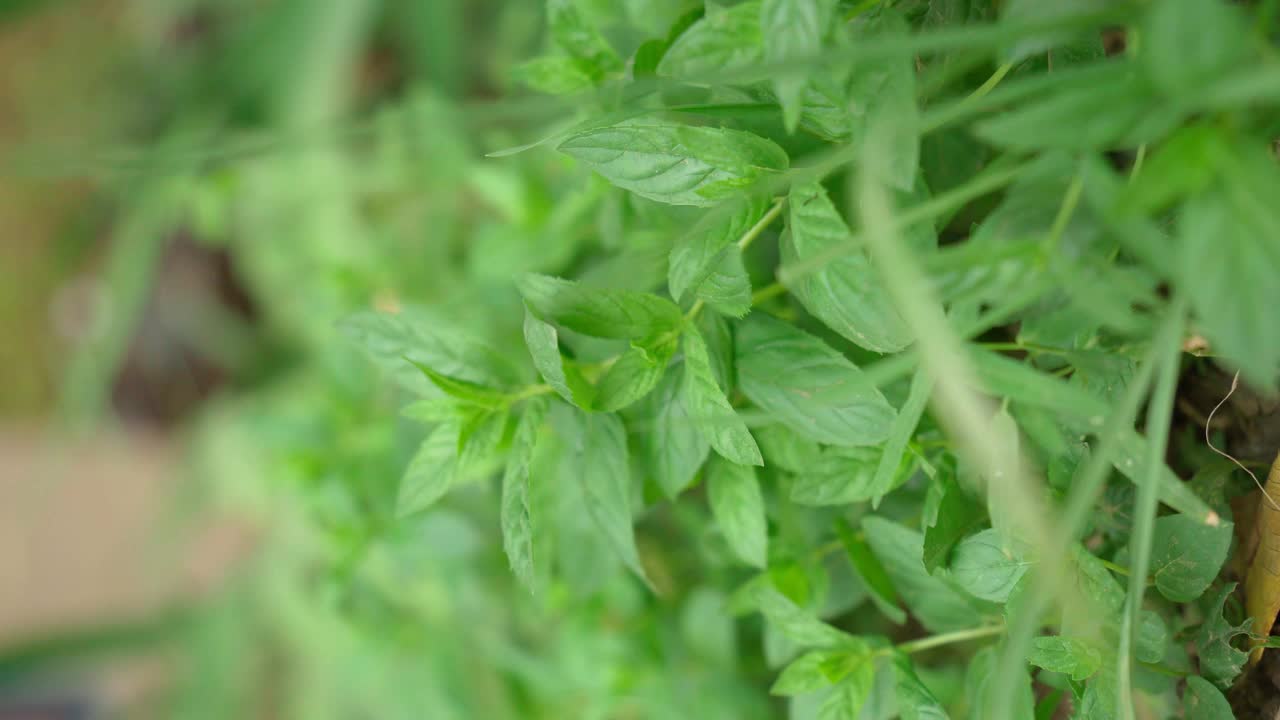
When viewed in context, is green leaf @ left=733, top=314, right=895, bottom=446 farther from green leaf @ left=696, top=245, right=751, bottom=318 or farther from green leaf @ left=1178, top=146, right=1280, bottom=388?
green leaf @ left=1178, top=146, right=1280, bottom=388

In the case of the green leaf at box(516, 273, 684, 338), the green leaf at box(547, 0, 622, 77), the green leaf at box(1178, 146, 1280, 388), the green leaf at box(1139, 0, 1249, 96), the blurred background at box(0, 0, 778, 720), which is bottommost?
the blurred background at box(0, 0, 778, 720)

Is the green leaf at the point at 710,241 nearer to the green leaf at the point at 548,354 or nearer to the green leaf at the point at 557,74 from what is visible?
the green leaf at the point at 548,354

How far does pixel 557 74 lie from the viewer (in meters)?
0.53

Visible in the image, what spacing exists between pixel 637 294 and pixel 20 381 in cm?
Answer: 184

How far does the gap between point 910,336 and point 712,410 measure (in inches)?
3.8

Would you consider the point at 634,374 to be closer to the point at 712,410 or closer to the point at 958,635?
the point at 712,410

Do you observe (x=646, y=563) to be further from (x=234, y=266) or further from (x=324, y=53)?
→ (x=234, y=266)

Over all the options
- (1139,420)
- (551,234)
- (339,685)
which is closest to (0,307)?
(339,685)

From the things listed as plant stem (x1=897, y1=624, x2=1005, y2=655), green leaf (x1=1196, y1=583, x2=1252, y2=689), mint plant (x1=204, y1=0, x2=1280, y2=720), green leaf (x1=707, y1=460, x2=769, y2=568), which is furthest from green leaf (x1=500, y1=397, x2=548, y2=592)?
green leaf (x1=1196, y1=583, x2=1252, y2=689)

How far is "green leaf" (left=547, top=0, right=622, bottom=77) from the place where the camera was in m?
0.52

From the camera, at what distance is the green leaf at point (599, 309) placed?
437 mm

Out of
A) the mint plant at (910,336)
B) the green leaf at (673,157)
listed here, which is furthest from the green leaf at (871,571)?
the green leaf at (673,157)

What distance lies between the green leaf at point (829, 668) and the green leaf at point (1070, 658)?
0.10 metres

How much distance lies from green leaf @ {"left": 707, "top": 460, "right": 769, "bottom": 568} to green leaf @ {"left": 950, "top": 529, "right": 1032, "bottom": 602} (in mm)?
104
